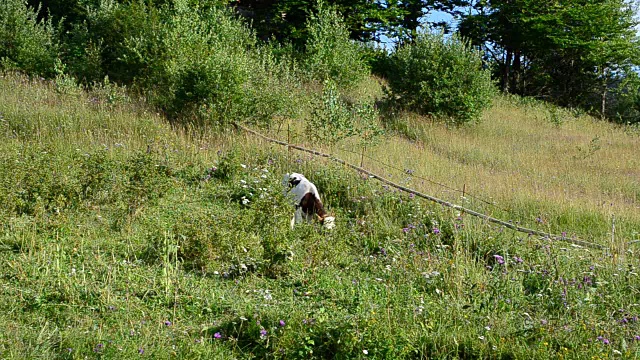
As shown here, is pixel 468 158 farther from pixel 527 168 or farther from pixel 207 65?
pixel 207 65

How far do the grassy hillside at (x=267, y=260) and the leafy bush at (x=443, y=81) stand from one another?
21.3 ft

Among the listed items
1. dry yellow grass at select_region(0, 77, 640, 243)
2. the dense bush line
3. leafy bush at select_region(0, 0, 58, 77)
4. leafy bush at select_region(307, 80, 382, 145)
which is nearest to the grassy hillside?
dry yellow grass at select_region(0, 77, 640, 243)

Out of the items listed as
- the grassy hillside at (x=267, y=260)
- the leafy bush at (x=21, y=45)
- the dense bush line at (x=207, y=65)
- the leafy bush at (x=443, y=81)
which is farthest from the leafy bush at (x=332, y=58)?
the grassy hillside at (x=267, y=260)

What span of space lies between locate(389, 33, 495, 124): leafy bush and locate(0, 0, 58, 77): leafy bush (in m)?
10.1

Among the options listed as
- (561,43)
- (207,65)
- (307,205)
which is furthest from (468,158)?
(561,43)

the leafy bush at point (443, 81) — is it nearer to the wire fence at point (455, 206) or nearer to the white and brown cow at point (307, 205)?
the wire fence at point (455, 206)

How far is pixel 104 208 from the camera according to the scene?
22.5 ft

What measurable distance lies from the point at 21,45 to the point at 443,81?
11.9m

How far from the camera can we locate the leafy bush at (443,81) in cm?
1658

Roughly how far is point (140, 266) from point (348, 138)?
670 cm

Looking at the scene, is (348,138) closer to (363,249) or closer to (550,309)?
(363,249)

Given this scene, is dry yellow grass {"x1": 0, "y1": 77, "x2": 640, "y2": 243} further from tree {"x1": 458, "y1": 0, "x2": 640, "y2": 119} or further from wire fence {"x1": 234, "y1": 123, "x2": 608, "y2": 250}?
tree {"x1": 458, "y1": 0, "x2": 640, "y2": 119}

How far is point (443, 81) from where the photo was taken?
16688 mm

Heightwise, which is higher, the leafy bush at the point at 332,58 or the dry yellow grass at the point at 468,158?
the leafy bush at the point at 332,58
